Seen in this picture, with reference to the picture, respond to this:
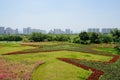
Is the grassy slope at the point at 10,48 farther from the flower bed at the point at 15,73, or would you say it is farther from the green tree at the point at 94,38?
the green tree at the point at 94,38

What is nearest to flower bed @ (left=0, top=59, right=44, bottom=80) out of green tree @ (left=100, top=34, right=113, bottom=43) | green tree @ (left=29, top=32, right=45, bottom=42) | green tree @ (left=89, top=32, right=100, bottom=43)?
green tree @ (left=89, top=32, right=100, bottom=43)

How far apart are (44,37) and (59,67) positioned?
194 feet

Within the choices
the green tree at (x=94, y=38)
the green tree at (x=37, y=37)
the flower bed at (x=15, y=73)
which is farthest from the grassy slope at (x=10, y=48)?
the green tree at (x=37, y=37)

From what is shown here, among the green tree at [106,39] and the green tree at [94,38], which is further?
the green tree at [106,39]

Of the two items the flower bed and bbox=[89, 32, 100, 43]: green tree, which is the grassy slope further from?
bbox=[89, 32, 100, 43]: green tree

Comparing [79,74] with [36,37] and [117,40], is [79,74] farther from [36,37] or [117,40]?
[36,37]

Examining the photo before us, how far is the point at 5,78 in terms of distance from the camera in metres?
16.6

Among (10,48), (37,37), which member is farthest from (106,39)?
(10,48)

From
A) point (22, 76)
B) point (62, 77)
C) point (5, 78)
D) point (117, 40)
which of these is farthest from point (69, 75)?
point (117, 40)

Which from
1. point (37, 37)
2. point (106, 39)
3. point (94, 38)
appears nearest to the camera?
point (94, 38)

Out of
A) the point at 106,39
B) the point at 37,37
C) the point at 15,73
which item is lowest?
the point at 15,73

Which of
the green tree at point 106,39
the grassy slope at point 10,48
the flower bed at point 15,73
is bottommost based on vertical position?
the flower bed at point 15,73

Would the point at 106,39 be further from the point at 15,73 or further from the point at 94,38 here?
the point at 15,73

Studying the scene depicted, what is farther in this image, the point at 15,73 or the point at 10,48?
the point at 10,48
